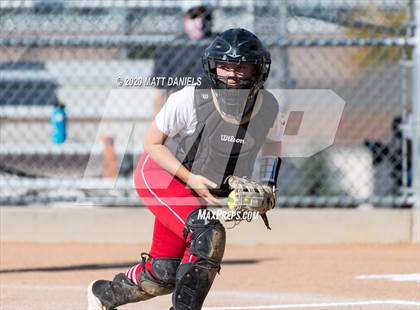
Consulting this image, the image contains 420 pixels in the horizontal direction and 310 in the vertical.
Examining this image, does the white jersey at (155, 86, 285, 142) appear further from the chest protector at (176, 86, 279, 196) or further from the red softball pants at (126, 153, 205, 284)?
the red softball pants at (126, 153, 205, 284)

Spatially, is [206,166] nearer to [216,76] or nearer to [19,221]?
[216,76]

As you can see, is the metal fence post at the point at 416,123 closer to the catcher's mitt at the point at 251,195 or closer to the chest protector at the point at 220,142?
the chest protector at the point at 220,142

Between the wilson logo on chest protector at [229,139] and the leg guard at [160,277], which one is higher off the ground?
the wilson logo on chest protector at [229,139]

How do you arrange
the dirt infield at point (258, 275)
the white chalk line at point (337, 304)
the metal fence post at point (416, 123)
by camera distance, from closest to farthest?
the white chalk line at point (337, 304)
the dirt infield at point (258, 275)
the metal fence post at point (416, 123)

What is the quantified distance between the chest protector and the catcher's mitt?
21cm

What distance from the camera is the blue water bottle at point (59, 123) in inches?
383

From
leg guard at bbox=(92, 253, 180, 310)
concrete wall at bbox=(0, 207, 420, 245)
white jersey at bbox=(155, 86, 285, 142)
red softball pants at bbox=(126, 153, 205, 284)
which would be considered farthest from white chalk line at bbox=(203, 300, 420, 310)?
concrete wall at bbox=(0, 207, 420, 245)

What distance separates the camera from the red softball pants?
16.8ft

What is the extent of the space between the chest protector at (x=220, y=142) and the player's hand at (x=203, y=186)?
13 centimetres

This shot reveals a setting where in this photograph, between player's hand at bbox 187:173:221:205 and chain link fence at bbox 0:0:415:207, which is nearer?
player's hand at bbox 187:173:221:205

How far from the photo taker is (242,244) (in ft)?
32.0

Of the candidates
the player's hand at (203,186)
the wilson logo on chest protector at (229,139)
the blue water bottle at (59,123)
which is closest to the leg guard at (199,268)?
the player's hand at (203,186)

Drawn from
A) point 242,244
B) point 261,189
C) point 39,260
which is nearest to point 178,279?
point 261,189

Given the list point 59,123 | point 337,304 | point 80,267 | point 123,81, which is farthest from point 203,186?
point 123,81
